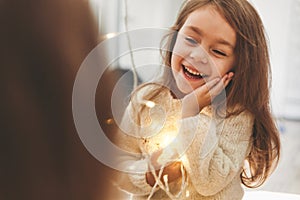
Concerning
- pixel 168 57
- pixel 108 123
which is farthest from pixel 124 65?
pixel 108 123

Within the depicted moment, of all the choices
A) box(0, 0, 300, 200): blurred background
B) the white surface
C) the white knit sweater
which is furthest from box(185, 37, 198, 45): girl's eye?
box(0, 0, 300, 200): blurred background

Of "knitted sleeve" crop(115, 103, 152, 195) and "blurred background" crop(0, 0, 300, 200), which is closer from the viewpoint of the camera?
"blurred background" crop(0, 0, 300, 200)

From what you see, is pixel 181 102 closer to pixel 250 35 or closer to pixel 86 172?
pixel 250 35

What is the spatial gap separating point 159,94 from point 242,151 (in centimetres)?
21

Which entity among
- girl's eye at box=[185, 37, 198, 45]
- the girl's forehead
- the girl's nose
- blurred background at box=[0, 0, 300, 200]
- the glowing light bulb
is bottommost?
blurred background at box=[0, 0, 300, 200]

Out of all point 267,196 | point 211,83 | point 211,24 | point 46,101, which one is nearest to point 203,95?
point 211,83

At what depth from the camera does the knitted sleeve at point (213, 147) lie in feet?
3.43

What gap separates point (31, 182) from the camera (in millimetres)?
322

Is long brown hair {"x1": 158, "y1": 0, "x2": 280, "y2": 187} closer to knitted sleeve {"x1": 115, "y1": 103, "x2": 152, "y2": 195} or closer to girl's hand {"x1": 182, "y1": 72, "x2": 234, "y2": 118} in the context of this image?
girl's hand {"x1": 182, "y1": 72, "x2": 234, "y2": 118}

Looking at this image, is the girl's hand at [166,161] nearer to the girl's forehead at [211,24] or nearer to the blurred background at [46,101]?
the girl's forehead at [211,24]

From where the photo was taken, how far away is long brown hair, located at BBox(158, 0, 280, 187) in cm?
102

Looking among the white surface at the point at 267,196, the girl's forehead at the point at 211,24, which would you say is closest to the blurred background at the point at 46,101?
the girl's forehead at the point at 211,24

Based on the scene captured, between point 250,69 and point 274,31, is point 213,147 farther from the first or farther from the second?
point 274,31

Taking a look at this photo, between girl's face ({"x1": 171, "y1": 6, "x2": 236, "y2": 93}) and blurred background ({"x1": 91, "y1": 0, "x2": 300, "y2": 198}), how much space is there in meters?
0.05
